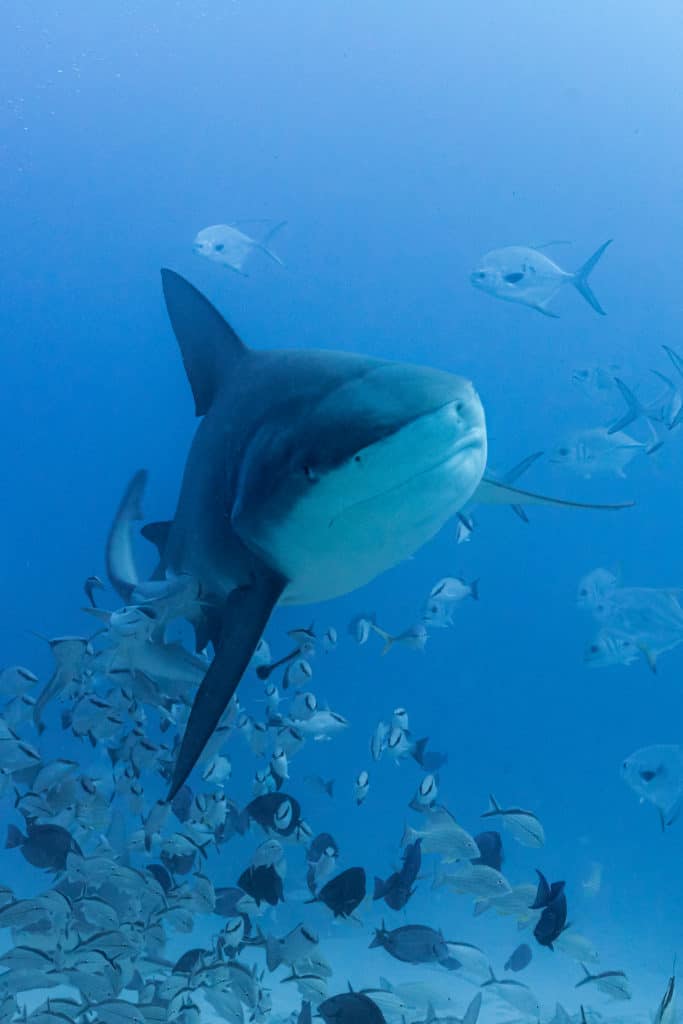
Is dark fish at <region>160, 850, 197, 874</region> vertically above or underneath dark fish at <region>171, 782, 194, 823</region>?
underneath

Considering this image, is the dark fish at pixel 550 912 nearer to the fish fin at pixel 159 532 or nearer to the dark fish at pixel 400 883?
the dark fish at pixel 400 883

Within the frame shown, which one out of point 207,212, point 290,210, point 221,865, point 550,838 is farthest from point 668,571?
point 221,865

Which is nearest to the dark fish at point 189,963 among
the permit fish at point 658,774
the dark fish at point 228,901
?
the dark fish at point 228,901

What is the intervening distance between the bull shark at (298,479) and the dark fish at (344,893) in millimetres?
1503

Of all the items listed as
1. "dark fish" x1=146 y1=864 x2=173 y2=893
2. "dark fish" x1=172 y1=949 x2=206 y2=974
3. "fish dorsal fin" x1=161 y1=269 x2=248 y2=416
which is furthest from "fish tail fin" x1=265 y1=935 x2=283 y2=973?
"fish dorsal fin" x1=161 y1=269 x2=248 y2=416

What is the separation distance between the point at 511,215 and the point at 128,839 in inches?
1271

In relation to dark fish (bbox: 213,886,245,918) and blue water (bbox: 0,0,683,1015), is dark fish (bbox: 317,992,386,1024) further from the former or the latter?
blue water (bbox: 0,0,683,1015)

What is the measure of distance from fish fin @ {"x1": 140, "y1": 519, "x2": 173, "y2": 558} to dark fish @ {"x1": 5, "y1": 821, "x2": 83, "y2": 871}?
158 centimetres

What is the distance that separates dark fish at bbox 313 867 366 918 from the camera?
395 centimetres

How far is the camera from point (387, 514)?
2152mm

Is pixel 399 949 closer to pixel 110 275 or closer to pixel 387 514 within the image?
pixel 387 514

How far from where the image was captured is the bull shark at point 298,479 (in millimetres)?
2018

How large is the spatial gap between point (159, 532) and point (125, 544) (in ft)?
2.14

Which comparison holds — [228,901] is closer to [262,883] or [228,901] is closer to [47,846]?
[262,883]
